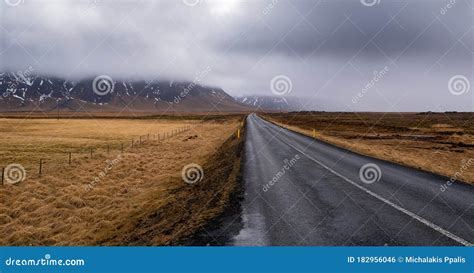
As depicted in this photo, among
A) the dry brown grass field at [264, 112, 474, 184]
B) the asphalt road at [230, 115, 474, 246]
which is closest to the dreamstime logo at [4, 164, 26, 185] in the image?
the asphalt road at [230, 115, 474, 246]

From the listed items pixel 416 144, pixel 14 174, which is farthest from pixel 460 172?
pixel 14 174

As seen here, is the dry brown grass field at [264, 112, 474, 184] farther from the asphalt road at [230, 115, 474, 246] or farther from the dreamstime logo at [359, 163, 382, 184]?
the asphalt road at [230, 115, 474, 246]

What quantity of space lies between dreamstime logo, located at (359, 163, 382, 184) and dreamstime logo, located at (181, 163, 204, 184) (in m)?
7.71

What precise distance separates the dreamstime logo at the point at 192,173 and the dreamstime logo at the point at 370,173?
25.3 feet

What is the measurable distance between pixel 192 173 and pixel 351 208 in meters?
Answer: 12.6

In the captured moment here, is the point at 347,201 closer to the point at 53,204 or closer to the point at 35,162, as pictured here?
the point at 53,204

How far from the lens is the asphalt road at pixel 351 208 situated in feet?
26.5

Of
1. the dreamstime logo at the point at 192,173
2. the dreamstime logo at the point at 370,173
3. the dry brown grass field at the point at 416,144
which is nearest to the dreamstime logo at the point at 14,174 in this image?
the dreamstime logo at the point at 192,173

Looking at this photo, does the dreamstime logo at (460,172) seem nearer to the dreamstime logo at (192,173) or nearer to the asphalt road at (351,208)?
the asphalt road at (351,208)

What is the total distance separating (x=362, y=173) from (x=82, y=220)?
11829mm

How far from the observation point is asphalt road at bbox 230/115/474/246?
8078mm

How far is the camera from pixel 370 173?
17000 millimetres

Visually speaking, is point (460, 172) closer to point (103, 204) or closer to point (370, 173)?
point (370, 173)
